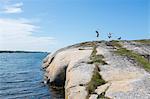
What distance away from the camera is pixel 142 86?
14875 millimetres

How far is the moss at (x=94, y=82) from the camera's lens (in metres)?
16.0

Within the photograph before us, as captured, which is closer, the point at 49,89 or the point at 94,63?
the point at 94,63

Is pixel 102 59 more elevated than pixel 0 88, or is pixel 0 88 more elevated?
pixel 102 59

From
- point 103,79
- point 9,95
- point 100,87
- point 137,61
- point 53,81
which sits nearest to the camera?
point 100,87

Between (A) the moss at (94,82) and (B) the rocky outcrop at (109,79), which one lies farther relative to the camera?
(A) the moss at (94,82)

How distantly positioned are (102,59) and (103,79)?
652cm

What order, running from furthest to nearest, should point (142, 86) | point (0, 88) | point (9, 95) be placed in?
point (0, 88), point (9, 95), point (142, 86)

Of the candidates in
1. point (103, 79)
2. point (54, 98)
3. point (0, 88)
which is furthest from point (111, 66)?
point (0, 88)

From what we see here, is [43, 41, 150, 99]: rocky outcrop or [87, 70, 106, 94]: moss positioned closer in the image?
[43, 41, 150, 99]: rocky outcrop

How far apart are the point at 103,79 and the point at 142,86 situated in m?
3.26

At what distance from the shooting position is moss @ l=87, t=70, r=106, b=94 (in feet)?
52.3

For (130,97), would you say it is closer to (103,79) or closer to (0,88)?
(103,79)

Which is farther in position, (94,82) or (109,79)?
(109,79)

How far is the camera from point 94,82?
17.1m
